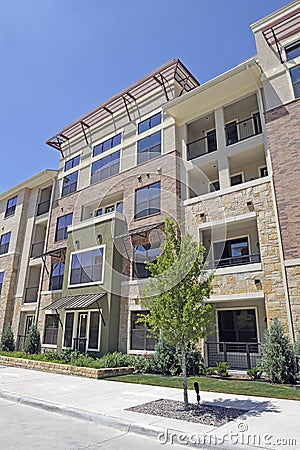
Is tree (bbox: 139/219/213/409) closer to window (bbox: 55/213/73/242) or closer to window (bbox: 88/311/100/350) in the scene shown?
window (bbox: 88/311/100/350)

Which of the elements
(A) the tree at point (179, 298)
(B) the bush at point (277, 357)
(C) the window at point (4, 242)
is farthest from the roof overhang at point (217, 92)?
(C) the window at point (4, 242)

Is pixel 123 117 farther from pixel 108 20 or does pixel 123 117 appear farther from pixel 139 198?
pixel 108 20

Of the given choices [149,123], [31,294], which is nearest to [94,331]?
[31,294]

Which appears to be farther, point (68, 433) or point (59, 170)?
point (59, 170)

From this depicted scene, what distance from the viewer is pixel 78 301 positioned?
16453 mm

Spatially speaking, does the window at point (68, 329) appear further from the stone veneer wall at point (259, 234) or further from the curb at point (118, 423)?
the curb at point (118, 423)

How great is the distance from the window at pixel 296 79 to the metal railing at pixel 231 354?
448 inches

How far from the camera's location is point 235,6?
496 inches

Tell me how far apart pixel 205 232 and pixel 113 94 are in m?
12.3

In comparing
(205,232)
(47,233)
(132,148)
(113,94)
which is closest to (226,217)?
(205,232)

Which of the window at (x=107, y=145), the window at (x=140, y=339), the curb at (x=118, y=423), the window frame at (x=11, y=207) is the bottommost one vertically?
the curb at (x=118, y=423)

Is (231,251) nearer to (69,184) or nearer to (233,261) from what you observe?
(233,261)

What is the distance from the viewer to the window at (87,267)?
56.1 feet

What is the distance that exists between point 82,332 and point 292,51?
1789cm
